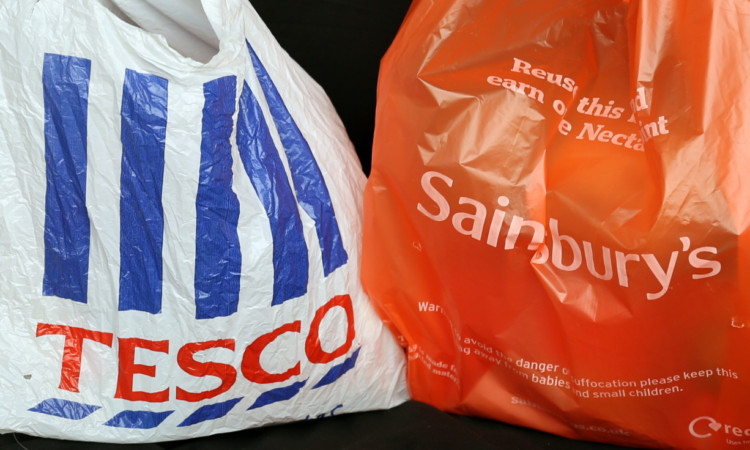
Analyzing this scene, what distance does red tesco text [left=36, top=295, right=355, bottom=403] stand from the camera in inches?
32.9

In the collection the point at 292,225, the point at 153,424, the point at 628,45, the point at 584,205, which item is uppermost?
the point at 628,45

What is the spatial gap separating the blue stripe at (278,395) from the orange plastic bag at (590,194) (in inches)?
8.0

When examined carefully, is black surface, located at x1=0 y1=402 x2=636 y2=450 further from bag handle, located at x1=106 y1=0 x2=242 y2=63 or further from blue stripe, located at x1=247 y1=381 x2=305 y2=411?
bag handle, located at x1=106 y1=0 x2=242 y2=63

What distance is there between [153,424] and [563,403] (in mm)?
469

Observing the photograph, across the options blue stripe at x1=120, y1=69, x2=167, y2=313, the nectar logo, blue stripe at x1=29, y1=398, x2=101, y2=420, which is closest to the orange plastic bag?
the nectar logo

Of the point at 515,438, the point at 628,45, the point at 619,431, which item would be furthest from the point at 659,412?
the point at 628,45

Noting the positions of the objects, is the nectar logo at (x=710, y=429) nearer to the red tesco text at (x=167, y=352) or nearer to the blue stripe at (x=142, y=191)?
the red tesco text at (x=167, y=352)

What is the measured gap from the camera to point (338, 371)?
0.91 metres

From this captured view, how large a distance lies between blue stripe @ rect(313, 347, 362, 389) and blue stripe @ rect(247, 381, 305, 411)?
25 millimetres

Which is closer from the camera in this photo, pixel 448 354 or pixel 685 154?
pixel 685 154

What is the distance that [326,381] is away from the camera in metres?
0.91

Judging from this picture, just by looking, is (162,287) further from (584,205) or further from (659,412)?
(659,412)

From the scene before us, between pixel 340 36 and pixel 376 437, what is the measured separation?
22.9 inches

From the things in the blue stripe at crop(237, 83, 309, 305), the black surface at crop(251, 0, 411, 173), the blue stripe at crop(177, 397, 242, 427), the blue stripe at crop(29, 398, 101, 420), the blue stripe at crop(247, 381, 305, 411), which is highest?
the black surface at crop(251, 0, 411, 173)
